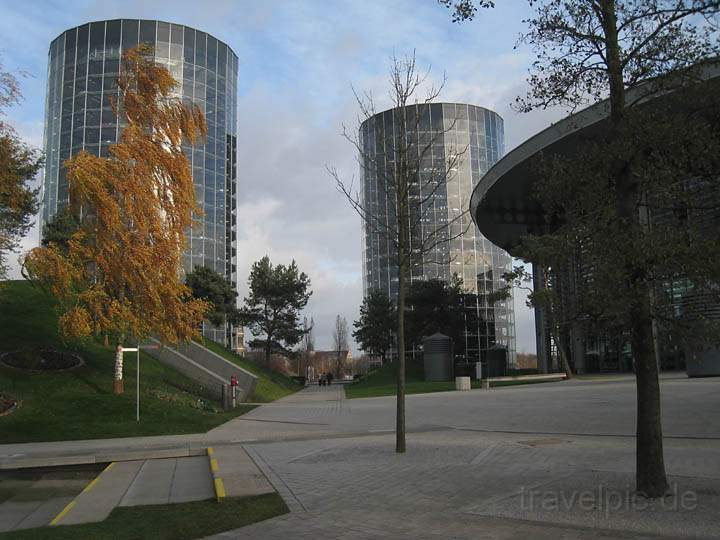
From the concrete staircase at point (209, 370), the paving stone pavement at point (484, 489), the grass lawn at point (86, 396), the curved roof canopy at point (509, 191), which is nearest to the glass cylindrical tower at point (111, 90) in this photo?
the curved roof canopy at point (509, 191)

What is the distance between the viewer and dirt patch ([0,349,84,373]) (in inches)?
789

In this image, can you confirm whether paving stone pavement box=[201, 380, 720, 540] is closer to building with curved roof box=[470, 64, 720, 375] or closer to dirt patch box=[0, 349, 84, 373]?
building with curved roof box=[470, 64, 720, 375]

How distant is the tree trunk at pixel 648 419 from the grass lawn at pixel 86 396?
12.9 m

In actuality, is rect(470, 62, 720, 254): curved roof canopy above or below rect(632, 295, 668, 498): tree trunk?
above

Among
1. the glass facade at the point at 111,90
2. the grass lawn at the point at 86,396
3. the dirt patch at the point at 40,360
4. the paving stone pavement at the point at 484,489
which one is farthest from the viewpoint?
the glass facade at the point at 111,90

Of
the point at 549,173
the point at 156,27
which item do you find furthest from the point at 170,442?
the point at 156,27

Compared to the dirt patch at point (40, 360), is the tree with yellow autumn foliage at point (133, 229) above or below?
above

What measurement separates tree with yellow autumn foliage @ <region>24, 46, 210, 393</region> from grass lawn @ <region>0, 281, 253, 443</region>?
1.44 m

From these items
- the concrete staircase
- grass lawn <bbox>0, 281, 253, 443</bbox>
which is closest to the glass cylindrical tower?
the concrete staircase

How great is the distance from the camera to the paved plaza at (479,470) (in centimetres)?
570

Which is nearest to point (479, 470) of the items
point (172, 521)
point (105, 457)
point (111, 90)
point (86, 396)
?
point (172, 521)

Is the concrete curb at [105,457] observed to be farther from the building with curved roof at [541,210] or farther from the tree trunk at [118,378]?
the building with curved roof at [541,210]

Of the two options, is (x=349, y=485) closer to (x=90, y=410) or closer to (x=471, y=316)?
(x=90, y=410)

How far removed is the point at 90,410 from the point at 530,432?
12127 millimetres
